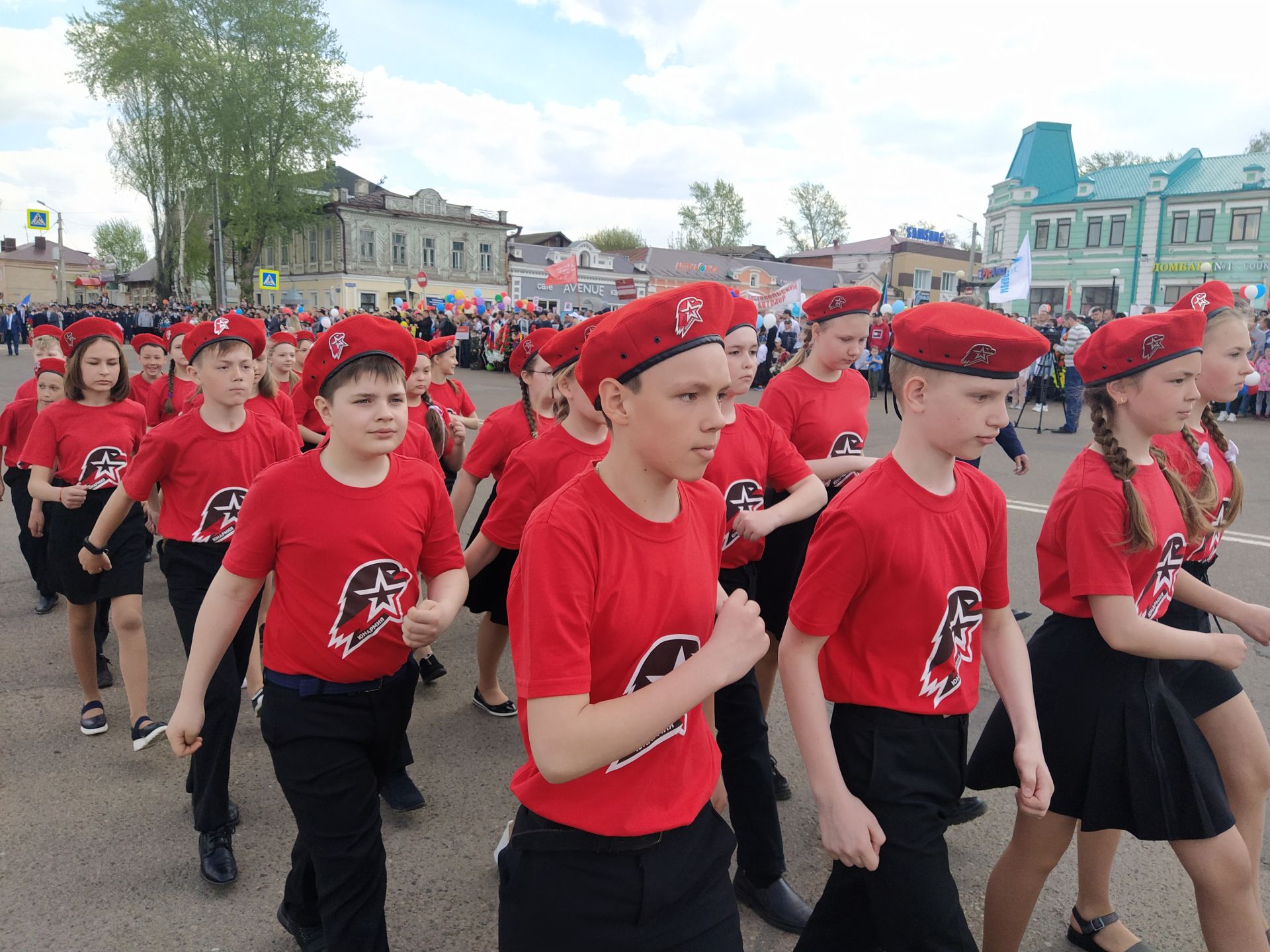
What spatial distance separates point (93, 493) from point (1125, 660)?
15.3 feet

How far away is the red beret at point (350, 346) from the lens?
259 cm

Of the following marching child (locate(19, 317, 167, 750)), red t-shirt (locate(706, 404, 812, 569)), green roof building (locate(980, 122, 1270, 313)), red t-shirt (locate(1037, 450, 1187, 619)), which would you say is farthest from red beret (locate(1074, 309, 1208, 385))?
green roof building (locate(980, 122, 1270, 313))

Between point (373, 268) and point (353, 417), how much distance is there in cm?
5779

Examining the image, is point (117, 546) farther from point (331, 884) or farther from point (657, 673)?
point (657, 673)

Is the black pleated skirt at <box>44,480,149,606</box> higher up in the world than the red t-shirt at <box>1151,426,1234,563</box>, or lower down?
lower down

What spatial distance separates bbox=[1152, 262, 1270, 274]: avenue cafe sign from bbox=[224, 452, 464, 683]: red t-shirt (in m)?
47.9

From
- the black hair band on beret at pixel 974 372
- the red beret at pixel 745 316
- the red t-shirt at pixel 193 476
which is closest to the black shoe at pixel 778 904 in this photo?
the black hair band on beret at pixel 974 372

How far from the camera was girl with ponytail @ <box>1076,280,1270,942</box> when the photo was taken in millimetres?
2609

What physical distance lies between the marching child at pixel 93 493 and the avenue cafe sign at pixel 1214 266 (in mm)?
47365

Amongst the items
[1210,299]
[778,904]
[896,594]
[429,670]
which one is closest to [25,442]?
[429,670]

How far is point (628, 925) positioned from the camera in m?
1.73

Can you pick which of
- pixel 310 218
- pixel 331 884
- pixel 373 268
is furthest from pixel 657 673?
pixel 373 268

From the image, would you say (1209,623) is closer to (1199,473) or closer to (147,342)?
(1199,473)

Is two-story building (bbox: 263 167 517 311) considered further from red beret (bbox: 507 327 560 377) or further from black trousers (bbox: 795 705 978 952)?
black trousers (bbox: 795 705 978 952)
